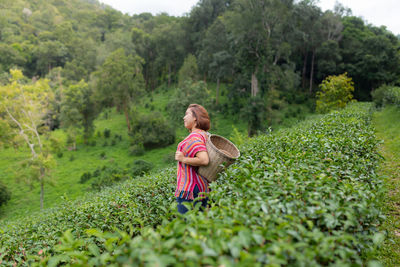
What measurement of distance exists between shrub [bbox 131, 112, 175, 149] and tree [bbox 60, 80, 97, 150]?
18.4ft

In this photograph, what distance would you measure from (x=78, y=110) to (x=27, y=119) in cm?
897

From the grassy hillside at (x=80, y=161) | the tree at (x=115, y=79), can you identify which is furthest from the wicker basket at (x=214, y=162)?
the tree at (x=115, y=79)

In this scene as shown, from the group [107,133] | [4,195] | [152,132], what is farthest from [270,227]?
[107,133]

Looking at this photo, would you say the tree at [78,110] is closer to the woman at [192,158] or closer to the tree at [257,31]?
the tree at [257,31]

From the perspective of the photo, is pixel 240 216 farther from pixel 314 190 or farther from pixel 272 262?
pixel 314 190

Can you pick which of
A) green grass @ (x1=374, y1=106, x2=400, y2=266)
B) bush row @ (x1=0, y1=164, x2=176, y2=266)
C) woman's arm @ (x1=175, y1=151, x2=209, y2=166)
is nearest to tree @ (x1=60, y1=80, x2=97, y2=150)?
bush row @ (x1=0, y1=164, x2=176, y2=266)

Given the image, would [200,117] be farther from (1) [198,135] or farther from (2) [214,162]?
(2) [214,162]

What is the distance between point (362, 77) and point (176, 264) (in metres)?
39.8

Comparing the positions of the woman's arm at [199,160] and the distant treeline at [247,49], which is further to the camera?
the distant treeline at [247,49]

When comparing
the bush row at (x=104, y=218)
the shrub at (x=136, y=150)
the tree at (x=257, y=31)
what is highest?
the tree at (x=257, y=31)

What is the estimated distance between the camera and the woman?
2813 mm

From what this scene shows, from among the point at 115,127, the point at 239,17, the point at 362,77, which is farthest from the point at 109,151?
the point at 362,77

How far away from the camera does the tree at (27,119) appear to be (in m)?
14.8

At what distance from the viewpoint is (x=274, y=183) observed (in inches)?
79.7
